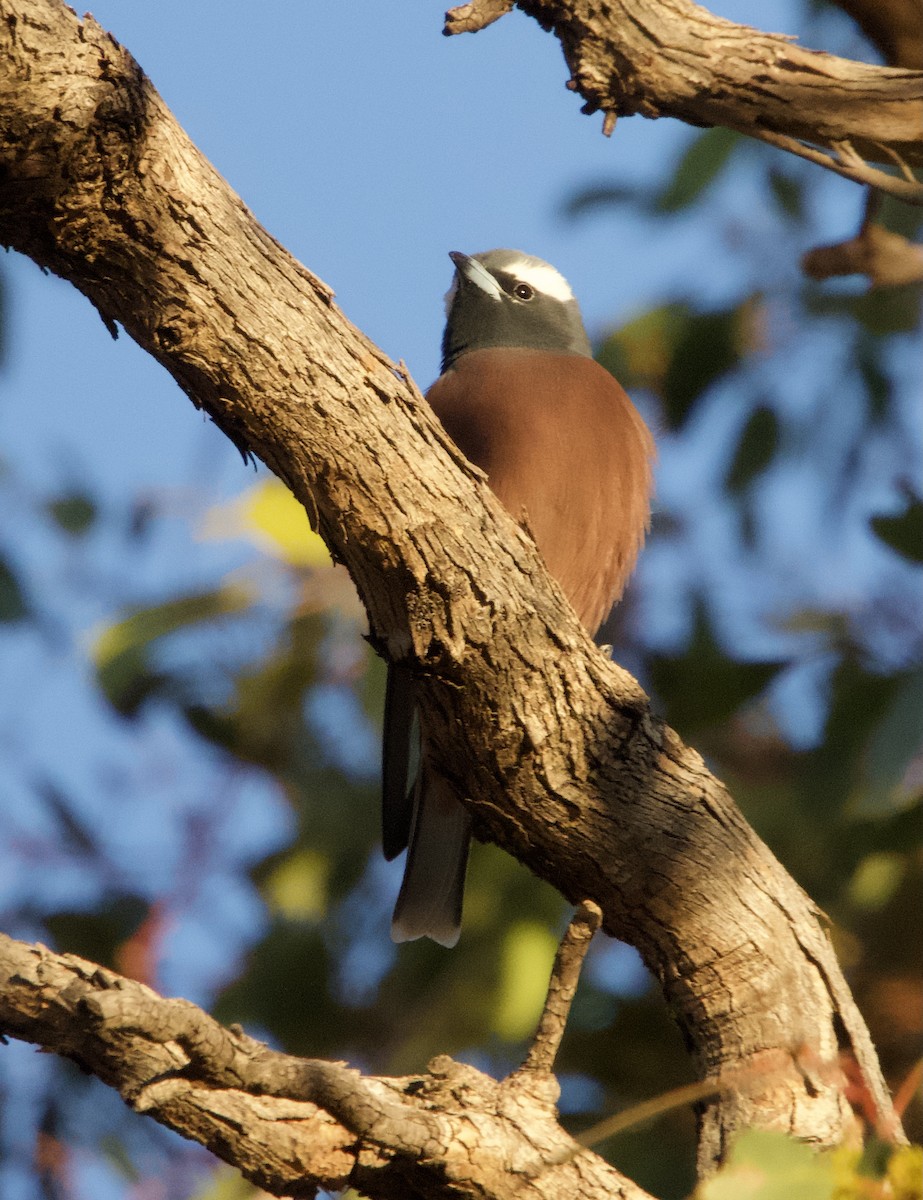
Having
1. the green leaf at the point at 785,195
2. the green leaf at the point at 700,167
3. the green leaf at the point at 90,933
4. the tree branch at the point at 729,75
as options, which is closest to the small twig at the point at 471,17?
the tree branch at the point at 729,75

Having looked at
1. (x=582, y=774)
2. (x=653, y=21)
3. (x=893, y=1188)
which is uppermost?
(x=653, y=21)

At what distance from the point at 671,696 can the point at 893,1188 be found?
2.90 metres

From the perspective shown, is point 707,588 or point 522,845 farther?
point 707,588

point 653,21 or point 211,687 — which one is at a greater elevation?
point 653,21

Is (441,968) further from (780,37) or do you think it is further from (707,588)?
(780,37)

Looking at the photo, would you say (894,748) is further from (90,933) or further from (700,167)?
(90,933)

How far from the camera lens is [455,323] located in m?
5.62

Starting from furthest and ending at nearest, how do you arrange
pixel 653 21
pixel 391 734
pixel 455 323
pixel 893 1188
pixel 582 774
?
pixel 455 323, pixel 391 734, pixel 653 21, pixel 582 774, pixel 893 1188

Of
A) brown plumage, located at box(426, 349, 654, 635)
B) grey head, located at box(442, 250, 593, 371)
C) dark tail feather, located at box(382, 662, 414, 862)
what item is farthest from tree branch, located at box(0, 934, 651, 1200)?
grey head, located at box(442, 250, 593, 371)

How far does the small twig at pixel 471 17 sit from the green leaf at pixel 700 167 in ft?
6.31

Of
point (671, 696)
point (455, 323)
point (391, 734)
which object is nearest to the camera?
point (391, 734)

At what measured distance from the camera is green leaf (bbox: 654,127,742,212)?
558cm

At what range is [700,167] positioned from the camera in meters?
5.61

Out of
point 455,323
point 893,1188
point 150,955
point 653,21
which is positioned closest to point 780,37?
point 653,21
